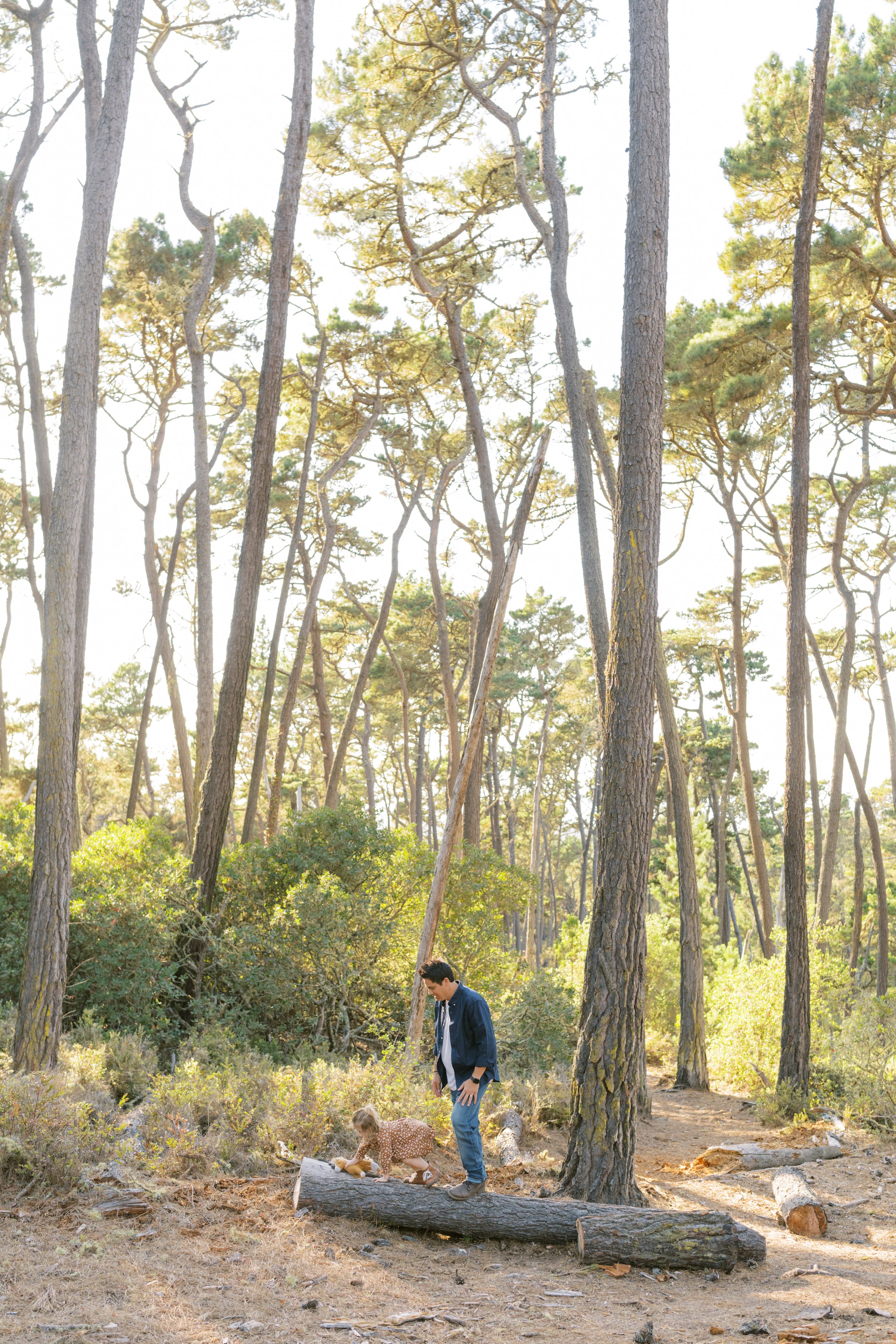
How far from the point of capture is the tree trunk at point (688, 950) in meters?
11.9

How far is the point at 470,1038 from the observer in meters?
5.21

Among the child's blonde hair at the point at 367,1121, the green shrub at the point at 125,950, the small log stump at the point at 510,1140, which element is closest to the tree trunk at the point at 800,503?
the small log stump at the point at 510,1140

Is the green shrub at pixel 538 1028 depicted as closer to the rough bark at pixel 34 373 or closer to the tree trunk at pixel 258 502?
the tree trunk at pixel 258 502

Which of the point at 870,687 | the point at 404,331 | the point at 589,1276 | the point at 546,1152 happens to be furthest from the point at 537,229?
the point at 870,687

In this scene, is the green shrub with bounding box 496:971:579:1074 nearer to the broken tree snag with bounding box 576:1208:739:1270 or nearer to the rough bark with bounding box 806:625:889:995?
the broken tree snag with bounding box 576:1208:739:1270

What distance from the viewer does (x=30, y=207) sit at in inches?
595

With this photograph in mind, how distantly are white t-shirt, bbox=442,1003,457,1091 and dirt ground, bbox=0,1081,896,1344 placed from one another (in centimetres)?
87

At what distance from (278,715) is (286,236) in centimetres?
2191

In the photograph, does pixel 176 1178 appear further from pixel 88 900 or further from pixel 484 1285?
pixel 88 900

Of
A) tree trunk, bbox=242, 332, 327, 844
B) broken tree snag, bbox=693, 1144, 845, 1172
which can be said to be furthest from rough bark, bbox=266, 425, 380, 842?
broken tree snag, bbox=693, 1144, 845, 1172

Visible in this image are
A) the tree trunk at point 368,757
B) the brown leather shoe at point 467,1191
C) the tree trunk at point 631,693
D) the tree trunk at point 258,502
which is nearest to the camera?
the brown leather shoe at point 467,1191

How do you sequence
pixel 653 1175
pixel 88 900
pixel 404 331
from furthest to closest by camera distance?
pixel 404 331, pixel 88 900, pixel 653 1175

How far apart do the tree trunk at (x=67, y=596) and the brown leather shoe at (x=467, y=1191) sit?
10.3 ft

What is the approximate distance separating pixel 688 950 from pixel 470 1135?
7.47m
